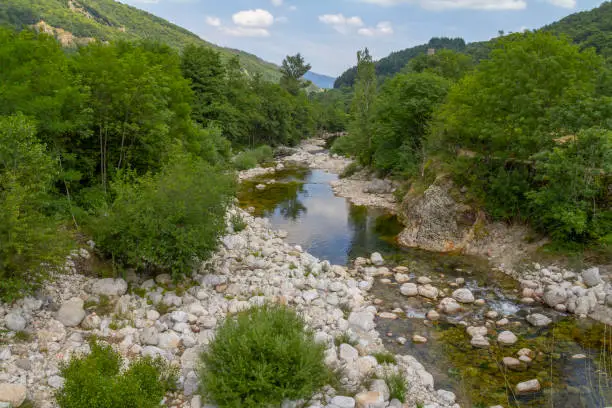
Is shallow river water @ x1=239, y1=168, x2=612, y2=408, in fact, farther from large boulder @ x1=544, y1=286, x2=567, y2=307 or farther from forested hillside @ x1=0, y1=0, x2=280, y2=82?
forested hillside @ x1=0, y1=0, x2=280, y2=82

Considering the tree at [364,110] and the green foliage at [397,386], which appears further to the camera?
the tree at [364,110]

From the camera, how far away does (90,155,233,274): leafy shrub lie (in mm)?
11008

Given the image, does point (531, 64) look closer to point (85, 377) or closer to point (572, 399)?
point (572, 399)

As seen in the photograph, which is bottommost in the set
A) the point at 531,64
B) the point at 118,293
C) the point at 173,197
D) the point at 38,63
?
the point at 118,293

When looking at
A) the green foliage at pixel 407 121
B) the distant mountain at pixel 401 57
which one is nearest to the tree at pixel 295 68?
the green foliage at pixel 407 121

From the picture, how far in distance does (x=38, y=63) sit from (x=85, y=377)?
31.4 ft

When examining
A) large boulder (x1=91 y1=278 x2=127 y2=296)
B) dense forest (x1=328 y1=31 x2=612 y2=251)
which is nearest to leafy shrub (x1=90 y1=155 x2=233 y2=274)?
large boulder (x1=91 y1=278 x2=127 y2=296)

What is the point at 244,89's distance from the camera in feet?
162

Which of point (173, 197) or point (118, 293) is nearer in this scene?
point (118, 293)

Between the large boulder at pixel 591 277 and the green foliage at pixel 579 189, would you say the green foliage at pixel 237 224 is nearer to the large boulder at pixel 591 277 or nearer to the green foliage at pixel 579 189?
the green foliage at pixel 579 189

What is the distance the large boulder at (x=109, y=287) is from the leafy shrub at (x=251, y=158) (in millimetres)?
27260

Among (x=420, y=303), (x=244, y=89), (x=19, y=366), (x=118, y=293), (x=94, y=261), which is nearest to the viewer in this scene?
(x=19, y=366)

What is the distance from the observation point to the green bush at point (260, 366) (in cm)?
704

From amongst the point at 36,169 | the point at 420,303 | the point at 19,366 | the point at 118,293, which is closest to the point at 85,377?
the point at 19,366
